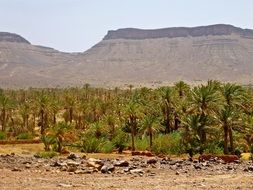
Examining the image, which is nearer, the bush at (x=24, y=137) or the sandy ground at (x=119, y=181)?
the sandy ground at (x=119, y=181)

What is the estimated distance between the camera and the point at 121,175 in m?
18.1

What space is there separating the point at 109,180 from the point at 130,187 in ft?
5.21

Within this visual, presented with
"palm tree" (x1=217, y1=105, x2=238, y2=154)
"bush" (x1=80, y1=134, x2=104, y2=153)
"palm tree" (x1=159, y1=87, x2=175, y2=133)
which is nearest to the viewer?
"palm tree" (x1=217, y1=105, x2=238, y2=154)

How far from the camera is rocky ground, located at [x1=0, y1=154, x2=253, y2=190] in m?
15.7

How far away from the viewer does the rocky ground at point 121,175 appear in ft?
51.6

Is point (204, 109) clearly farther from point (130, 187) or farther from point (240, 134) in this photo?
point (130, 187)

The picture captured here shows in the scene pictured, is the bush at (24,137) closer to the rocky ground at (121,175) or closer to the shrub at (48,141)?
the shrub at (48,141)

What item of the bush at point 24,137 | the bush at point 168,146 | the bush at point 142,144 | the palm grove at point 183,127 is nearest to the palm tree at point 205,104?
the palm grove at point 183,127

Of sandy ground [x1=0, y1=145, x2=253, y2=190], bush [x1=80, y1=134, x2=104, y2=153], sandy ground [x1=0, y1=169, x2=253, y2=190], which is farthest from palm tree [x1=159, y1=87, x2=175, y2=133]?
sandy ground [x1=0, y1=169, x2=253, y2=190]

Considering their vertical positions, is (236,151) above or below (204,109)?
below

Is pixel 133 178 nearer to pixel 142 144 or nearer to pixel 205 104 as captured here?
pixel 205 104

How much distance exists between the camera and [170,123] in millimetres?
70938

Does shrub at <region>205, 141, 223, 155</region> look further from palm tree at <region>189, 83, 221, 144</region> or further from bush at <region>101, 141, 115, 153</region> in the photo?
bush at <region>101, 141, 115, 153</region>

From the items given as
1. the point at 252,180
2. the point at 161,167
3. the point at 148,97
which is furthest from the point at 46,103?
the point at 252,180
